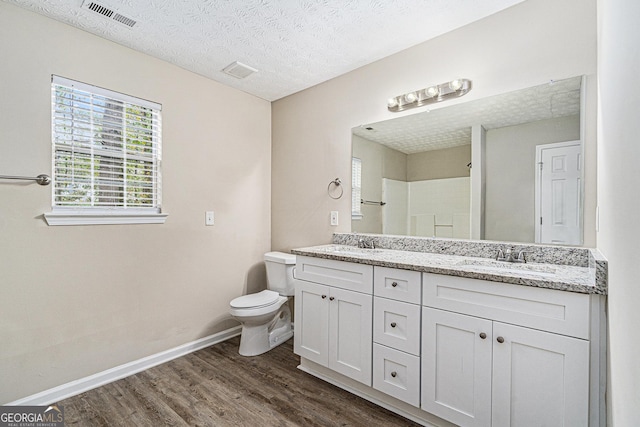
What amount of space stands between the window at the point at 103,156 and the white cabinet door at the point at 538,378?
7.82ft

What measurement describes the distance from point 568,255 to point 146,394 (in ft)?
8.65

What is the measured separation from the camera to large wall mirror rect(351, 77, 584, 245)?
169 cm

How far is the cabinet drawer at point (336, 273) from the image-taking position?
6.19 feet

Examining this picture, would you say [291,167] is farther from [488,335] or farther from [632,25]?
[632,25]

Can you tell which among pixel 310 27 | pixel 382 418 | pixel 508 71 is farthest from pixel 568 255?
pixel 310 27

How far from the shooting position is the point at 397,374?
1.74m

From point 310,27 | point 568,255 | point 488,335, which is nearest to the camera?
point 488,335

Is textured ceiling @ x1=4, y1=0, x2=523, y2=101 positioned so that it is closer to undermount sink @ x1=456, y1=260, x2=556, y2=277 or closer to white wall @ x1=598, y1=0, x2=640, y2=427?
white wall @ x1=598, y1=0, x2=640, y2=427

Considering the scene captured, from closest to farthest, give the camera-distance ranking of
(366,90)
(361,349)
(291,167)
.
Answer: (361,349)
(366,90)
(291,167)

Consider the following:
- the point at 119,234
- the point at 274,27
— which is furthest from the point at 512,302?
the point at 119,234

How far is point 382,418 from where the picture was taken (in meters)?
1.76

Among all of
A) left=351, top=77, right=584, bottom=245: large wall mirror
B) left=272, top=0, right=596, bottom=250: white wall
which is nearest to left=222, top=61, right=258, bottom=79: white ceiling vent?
left=272, top=0, right=596, bottom=250: white wall

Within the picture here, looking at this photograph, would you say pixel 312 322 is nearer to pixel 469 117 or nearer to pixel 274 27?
pixel 469 117

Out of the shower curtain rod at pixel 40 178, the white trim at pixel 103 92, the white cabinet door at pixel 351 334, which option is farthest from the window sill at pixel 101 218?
the white cabinet door at pixel 351 334
